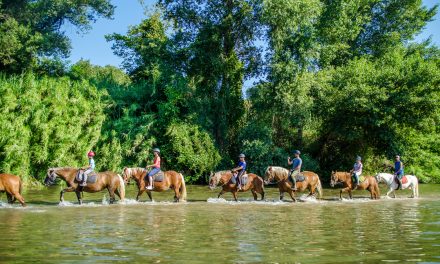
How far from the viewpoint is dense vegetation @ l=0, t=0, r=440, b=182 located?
37375 millimetres

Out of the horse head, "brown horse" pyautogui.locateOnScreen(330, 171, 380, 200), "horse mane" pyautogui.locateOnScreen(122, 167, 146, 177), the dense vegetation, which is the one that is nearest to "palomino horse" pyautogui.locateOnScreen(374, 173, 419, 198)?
"brown horse" pyautogui.locateOnScreen(330, 171, 380, 200)

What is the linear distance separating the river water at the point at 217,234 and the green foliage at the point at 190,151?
17.3 m

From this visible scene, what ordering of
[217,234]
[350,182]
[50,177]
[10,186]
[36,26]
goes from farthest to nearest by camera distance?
[36,26]
[350,182]
[50,177]
[10,186]
[217,234]

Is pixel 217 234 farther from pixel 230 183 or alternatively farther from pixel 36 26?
pixel 36 26

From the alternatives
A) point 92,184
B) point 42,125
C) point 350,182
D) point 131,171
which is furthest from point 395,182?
point 42,125

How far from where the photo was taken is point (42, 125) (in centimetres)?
3164

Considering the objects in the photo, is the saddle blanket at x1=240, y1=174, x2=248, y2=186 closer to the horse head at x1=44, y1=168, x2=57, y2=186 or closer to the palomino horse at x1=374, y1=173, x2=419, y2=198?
the palomino horse at x1=374, y1=173, x2=419, y2=198

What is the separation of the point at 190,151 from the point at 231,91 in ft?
22.5

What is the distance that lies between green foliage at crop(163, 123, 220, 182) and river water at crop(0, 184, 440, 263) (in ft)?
56.8

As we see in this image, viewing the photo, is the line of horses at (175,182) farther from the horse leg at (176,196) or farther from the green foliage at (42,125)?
the green foliage at (42,125)

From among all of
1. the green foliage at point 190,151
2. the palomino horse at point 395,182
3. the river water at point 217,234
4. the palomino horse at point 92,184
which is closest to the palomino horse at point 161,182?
the palomino horse at point 92,184

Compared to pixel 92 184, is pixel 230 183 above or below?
above

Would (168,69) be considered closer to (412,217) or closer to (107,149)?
(107,149)

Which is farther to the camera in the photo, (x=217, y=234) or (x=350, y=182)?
(x=350, y=182)
